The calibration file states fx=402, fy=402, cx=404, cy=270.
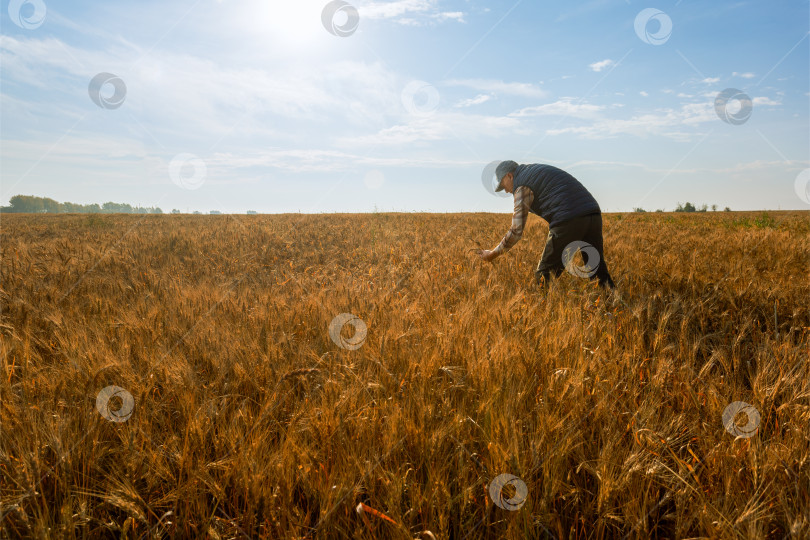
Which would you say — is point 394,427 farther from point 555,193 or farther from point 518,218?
point 555,193

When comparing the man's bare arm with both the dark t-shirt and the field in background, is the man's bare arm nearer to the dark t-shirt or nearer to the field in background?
the dark t-shirt

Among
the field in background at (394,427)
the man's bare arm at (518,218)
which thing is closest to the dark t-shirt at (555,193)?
the man's bare arm at (518,218)

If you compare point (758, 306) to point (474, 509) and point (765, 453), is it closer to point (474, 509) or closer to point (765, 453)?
point (765, 453)

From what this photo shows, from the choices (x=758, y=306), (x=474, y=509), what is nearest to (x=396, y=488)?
(x=474, y=509)

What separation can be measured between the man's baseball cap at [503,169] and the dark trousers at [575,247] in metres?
0.91

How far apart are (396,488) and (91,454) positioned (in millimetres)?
1198

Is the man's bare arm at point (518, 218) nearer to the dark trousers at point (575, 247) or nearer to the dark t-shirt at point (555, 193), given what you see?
the dark t-shirt at point (555, 193)

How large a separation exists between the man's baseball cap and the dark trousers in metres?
0.91

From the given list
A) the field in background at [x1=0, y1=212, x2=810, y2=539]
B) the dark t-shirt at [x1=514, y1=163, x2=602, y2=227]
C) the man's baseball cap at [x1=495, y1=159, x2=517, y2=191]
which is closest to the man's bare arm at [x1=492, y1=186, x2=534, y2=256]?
the dark t-shirt at [x1=514, y1=163, x2=602, y2=227]

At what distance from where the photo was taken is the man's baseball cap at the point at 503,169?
5055mm

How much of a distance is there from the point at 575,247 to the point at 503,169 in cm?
136

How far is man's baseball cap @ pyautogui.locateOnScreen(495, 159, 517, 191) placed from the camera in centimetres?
505

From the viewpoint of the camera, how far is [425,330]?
9.02 ft

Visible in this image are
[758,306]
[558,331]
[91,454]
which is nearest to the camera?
[91,454]
